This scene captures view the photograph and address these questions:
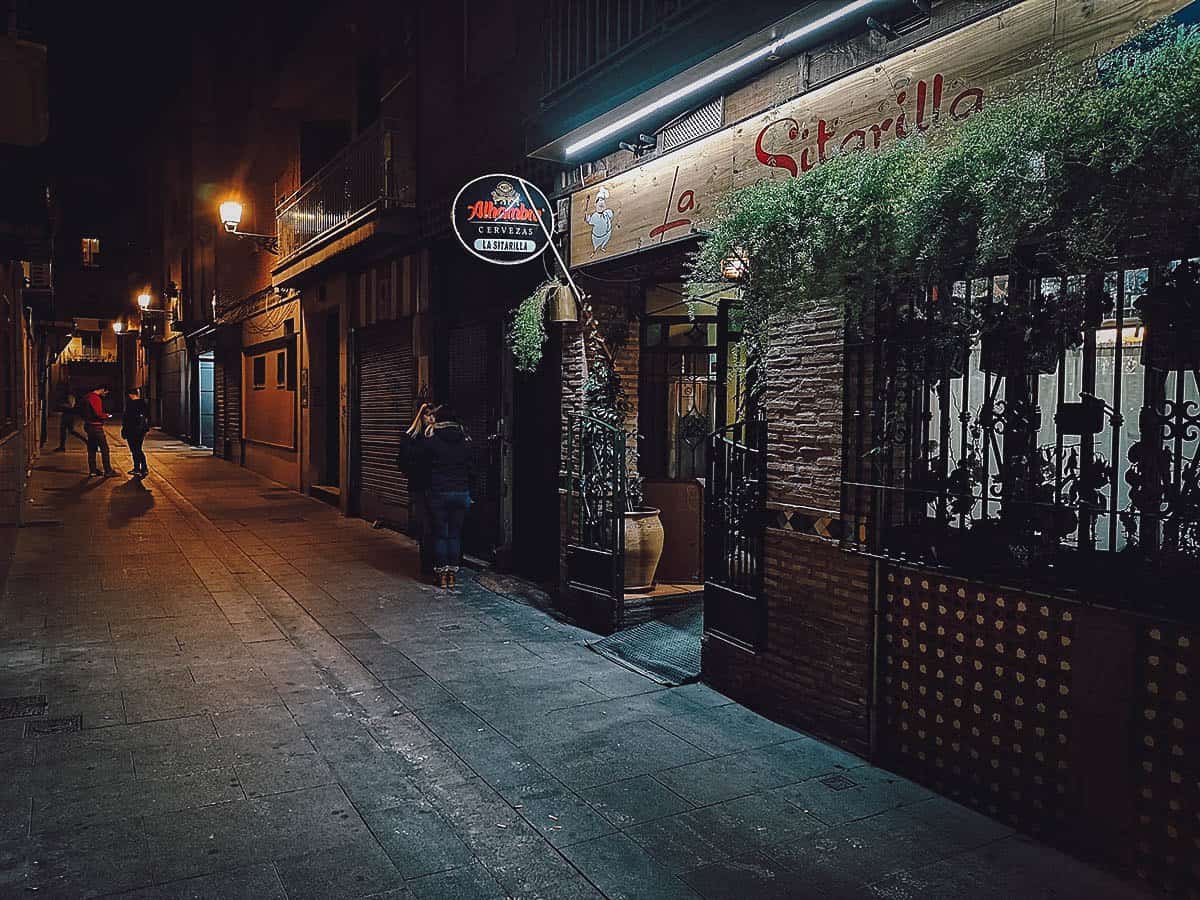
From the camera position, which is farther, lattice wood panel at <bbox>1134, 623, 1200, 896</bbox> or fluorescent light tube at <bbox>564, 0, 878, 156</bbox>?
fluorescent light tube at <bbox>564, 0, 878, 156</bbox>

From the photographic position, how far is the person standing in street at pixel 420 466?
978cm

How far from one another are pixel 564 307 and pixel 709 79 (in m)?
2.69

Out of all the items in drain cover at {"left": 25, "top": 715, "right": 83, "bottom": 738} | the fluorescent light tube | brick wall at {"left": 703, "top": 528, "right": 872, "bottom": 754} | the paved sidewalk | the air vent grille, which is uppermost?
the fluorescent light tube

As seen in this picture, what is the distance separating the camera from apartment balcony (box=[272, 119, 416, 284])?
12242 mm

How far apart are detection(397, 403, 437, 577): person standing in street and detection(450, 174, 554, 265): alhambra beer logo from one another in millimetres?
2121

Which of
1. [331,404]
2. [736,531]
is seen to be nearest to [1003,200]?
Answer: [736,531]

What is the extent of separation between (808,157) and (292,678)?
5.15 metres

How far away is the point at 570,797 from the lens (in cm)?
469

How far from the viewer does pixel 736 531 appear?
6.46 metres

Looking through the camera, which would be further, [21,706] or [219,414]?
[219,414]

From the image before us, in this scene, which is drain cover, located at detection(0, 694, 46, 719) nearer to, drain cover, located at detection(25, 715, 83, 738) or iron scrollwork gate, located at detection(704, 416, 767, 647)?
drain cover, located at detection(25, 715, 83, 738)

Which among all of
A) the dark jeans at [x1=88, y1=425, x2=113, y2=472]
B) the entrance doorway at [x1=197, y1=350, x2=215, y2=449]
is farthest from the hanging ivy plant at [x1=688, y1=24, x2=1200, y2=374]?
the entrance doorway at [x1=197, y1=350, x2=215, y2=449]

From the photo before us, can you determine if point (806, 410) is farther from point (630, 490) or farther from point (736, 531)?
point (630, 490)

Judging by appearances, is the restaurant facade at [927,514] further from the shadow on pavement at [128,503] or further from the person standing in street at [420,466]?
the shadow on pavement at [128,503]
